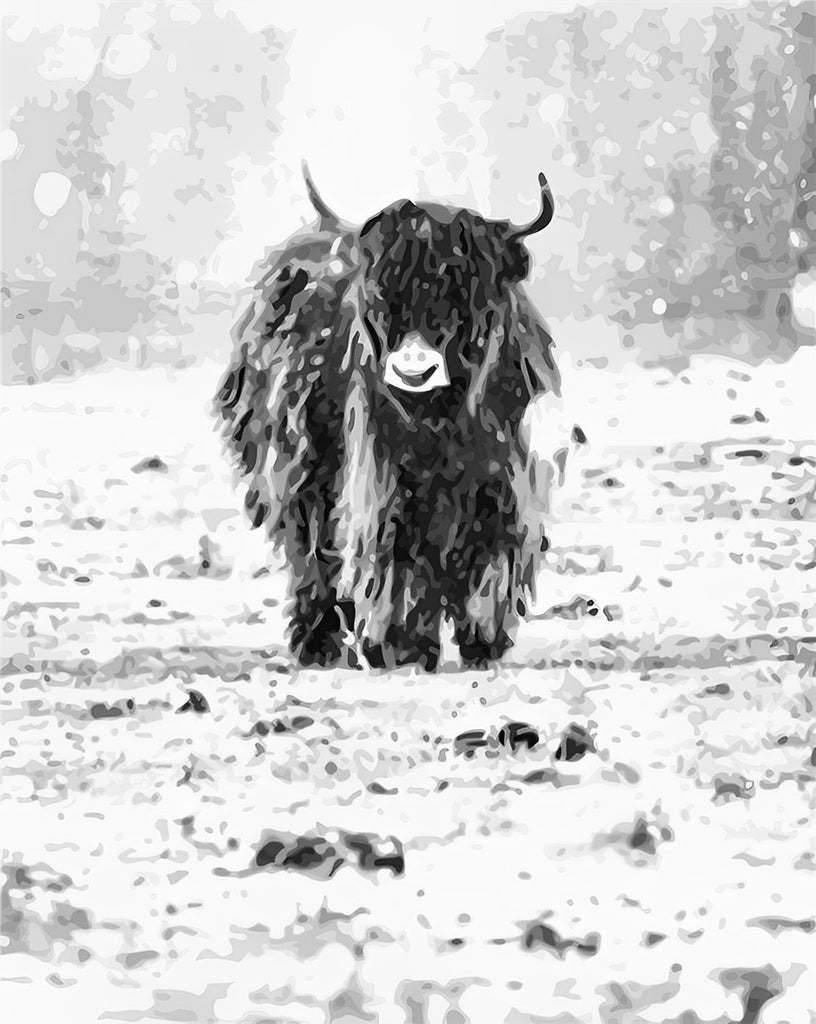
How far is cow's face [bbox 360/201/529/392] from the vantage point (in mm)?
1780

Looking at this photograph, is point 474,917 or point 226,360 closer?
point 474,917

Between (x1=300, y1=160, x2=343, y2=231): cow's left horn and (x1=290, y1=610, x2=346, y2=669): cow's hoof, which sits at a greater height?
(x1=300, y1=160, x2=343, y2=231): cow's left horn

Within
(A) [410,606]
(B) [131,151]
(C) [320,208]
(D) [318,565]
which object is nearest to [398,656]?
(A) [410,606]

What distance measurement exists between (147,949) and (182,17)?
1.56 meters

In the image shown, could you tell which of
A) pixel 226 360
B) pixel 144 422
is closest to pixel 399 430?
pixel 226 360

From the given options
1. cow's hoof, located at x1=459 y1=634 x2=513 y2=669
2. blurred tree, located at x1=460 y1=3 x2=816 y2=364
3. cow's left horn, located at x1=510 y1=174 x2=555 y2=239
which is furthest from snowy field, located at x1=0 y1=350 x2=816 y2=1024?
cow's left horn, located at x1=510 y1=174 x2=555 y2=239

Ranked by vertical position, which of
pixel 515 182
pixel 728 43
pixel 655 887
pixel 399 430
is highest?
pixel 728 43

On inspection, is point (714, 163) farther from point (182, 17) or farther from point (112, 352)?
point (112, 352)

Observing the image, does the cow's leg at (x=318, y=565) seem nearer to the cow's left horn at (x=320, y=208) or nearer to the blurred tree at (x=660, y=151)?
the cow's left horn at (x=320, y=208)

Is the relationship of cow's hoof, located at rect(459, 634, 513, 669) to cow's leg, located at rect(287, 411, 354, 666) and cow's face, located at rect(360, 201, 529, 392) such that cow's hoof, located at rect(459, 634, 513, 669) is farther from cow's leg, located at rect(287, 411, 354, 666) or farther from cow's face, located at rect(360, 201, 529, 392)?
cow's face, located at rect(360, 201, 529, 392)

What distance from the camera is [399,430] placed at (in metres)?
1.84

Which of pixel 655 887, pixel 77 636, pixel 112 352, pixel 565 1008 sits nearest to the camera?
pixel 565 1008

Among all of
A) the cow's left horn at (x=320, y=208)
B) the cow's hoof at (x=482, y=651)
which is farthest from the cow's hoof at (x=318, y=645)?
the cow's left horn at (x=320, y=208)

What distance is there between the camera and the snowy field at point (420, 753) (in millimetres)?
1453
